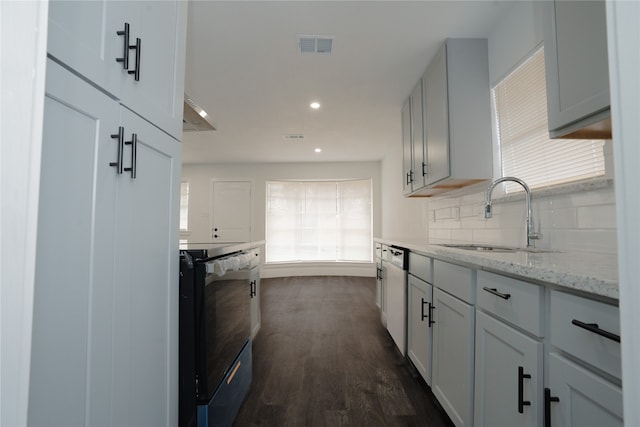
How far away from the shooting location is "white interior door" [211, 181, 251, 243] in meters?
6.38

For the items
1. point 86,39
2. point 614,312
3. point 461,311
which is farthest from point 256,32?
point 614,312

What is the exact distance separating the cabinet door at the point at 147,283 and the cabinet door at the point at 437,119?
1.75 m

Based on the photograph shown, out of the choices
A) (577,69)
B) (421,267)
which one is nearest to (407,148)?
(421,267)

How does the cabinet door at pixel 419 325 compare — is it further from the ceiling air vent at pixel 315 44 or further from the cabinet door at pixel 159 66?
the ceiling air vent at pixel 315 44

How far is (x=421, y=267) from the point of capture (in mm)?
1970

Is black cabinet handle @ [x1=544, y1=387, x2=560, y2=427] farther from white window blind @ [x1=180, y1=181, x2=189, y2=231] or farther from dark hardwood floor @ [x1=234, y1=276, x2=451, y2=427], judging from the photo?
white window blind @ [x1=180, y1=181, x2=189, y2=231]

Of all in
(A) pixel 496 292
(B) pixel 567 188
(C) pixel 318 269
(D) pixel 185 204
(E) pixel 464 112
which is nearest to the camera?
(A) pixel 496 292

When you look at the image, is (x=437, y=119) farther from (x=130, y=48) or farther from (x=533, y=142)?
(x=130, y=48)

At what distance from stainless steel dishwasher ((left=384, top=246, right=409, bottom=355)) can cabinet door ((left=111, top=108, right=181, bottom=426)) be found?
165 centimetres

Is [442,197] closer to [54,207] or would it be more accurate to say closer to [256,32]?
[256,32]

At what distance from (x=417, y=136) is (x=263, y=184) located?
162 inches

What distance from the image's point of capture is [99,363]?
2.35ft

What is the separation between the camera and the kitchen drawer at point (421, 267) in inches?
72.0

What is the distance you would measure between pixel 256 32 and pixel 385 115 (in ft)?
6.40
